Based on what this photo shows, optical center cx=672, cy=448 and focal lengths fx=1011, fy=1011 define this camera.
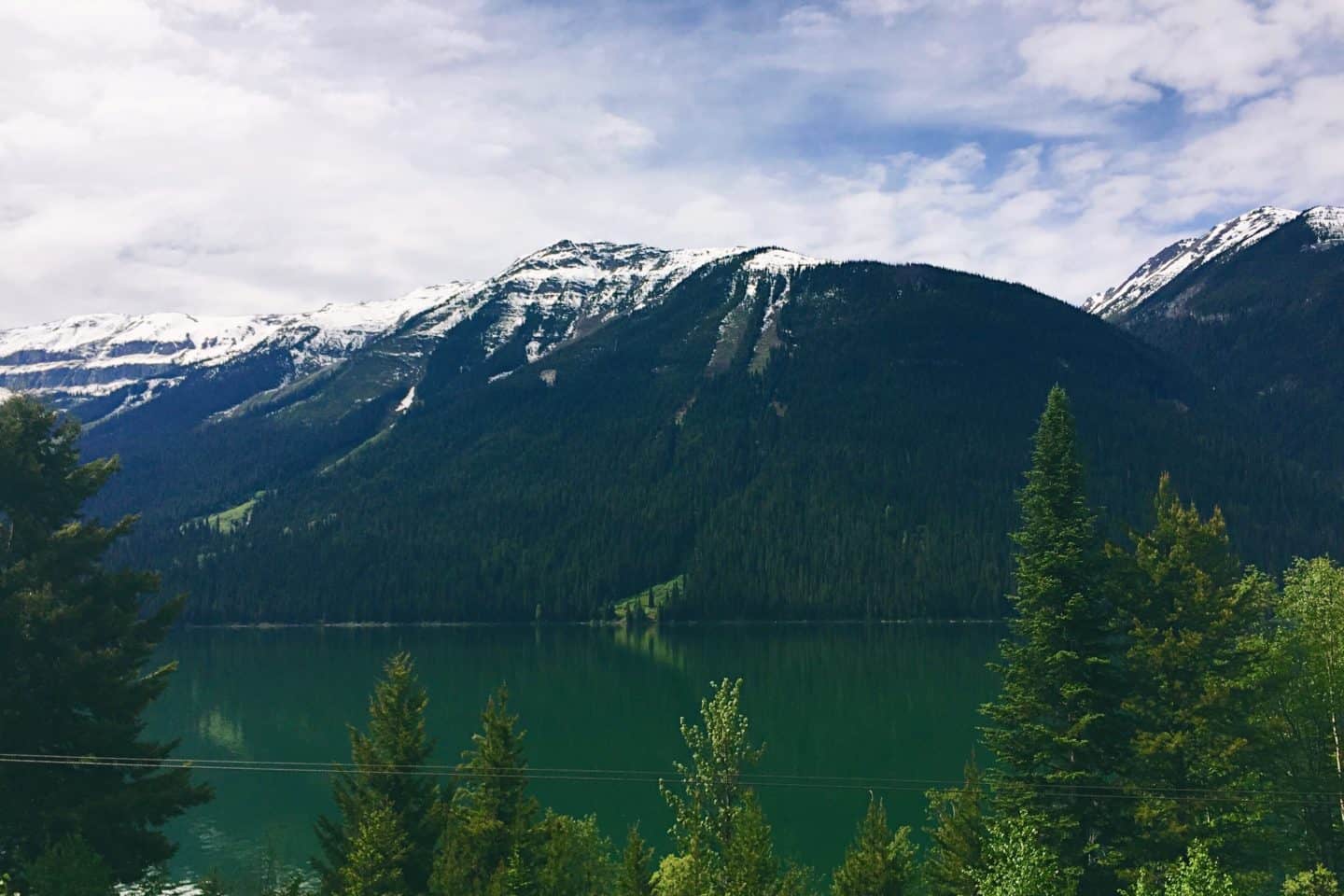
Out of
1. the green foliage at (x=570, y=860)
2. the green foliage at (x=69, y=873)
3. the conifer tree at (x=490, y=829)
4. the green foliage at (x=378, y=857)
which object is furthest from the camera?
the green foliage at (x=570, y=860)

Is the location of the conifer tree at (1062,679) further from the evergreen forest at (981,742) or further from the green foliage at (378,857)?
the green foliage at (378,857)

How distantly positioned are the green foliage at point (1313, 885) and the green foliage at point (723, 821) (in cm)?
1508

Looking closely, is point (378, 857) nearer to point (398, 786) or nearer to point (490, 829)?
point (398, 786)

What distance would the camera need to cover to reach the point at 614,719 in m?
119

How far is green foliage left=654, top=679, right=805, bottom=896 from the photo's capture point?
3038 centimetres

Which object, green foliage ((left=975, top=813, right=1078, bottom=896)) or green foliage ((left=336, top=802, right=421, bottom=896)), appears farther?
green foliage ((left=336, top=802, right=421, bottom=896))

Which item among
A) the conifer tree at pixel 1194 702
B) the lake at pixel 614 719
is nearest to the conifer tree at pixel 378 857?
the lake at pixel 614 719

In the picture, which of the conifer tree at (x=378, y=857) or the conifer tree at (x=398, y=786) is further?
the conifer tree at (x=398, y=786)

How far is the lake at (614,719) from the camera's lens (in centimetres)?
7512

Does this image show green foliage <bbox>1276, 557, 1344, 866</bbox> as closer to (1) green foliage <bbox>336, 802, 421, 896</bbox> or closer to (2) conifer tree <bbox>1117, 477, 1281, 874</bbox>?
(2) conifer tree <bbox>1117, 477, 1281, 874</bbox>

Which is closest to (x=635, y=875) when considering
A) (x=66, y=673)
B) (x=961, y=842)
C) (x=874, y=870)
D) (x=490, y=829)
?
(x=490, y=829)

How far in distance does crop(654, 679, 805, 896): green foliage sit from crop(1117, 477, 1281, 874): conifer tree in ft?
37.5

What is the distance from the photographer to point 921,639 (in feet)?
639

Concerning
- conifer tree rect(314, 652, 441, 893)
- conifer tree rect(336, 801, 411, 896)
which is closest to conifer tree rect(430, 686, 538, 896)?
conifer tree rect(314, 652, 441, 893)
